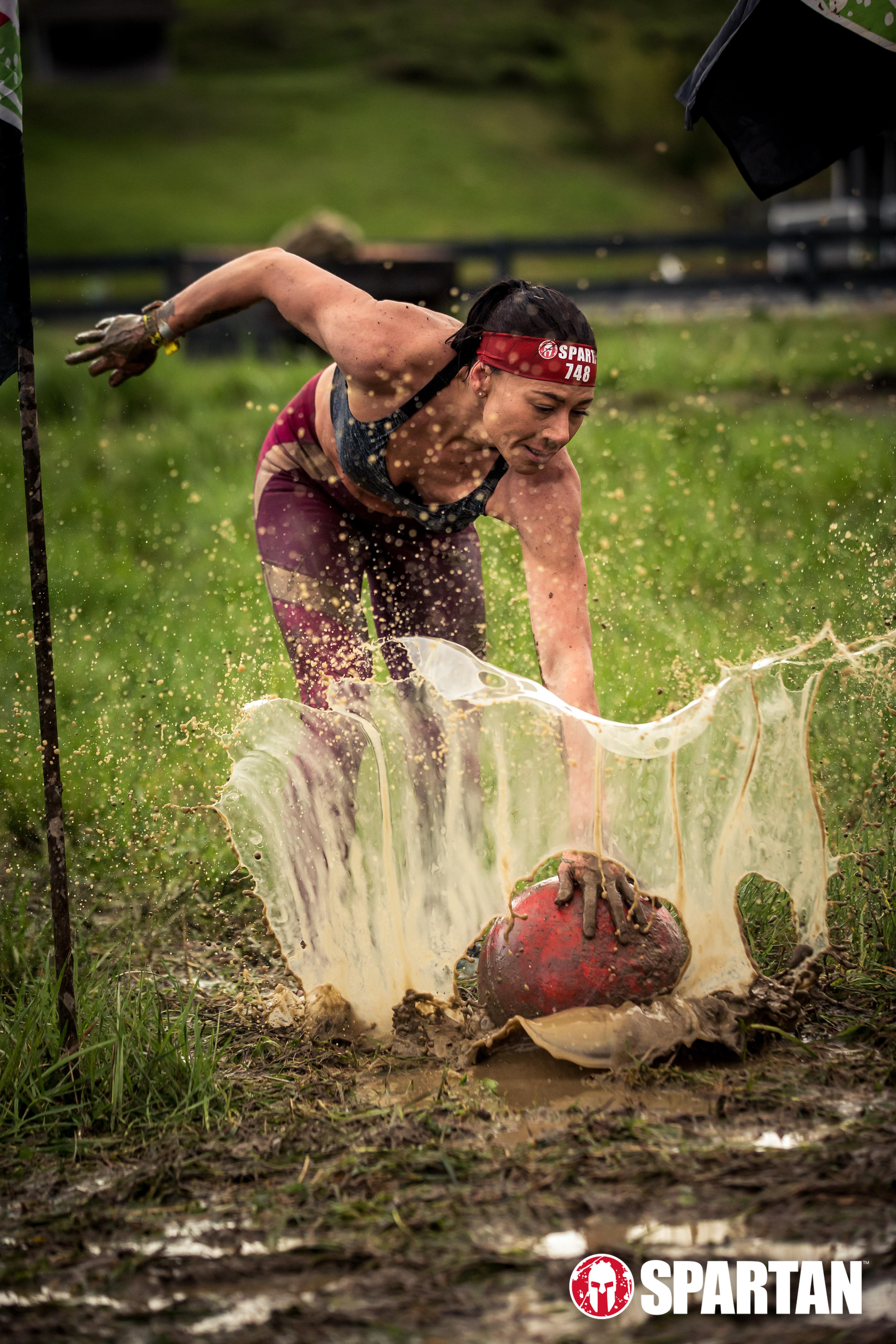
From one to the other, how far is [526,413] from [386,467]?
1.61ft

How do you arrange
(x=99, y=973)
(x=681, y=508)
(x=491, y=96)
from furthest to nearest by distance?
1. (x=491, y=96)
2. (x=681, y=508)
3. (x=99, y=973)

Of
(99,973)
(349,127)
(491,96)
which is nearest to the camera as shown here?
(99,973)

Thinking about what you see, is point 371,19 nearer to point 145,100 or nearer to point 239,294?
point 145,100

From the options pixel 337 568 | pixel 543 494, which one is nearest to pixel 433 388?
pixel 543 494

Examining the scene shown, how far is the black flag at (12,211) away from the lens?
10.3 ft

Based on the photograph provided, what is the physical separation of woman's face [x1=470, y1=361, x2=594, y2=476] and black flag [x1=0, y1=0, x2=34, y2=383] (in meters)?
1.16

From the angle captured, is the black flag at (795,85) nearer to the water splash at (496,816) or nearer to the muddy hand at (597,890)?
the water splash at (496,816)

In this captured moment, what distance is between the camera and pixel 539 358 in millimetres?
3254

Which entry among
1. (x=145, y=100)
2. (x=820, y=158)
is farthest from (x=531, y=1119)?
(x=145, y=100)

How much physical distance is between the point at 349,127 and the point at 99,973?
56.9 metres

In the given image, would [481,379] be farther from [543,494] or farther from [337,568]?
[337,568]

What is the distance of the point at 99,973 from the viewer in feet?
13.4

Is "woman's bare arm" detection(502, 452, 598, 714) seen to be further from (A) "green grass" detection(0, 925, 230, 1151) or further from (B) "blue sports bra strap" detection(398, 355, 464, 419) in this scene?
(A) "green grass" detection(0, 925, 230, 1151)

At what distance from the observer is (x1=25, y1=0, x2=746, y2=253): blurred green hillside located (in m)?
43.4
